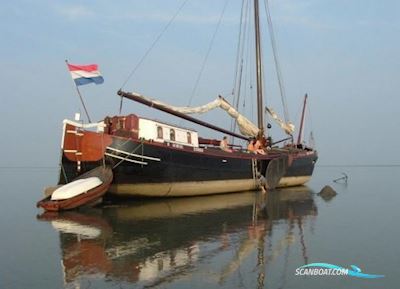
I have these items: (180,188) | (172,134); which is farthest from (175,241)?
(172,134)

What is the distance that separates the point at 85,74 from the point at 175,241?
12087mm

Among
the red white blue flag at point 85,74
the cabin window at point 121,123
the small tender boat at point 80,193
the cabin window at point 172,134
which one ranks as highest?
the red white blue flag at point 85,74

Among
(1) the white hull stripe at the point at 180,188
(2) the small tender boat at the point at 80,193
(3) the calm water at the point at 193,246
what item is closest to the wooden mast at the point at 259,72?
(1) the white hull stripe at the point at 180,188

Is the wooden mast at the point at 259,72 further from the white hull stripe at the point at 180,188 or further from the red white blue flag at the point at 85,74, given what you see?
the red white blue flag at the point at 85,74

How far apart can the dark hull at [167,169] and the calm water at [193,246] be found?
189 cm

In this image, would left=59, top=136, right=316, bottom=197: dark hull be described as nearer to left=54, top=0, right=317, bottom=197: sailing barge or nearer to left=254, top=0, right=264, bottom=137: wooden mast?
left=54, top=0, right=317, bottom=197: sailing barge

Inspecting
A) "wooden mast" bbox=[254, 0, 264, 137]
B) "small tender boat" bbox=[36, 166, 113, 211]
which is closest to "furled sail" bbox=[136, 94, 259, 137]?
"wooden mast" bbox=[254, 0, 264, 137]

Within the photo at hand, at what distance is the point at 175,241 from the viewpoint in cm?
1231

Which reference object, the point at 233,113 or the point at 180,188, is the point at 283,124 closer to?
the point at 233,113

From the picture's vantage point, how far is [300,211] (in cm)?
1948

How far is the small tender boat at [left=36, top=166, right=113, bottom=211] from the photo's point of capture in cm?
1802

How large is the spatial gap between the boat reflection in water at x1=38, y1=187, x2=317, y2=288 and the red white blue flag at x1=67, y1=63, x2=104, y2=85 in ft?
19.5

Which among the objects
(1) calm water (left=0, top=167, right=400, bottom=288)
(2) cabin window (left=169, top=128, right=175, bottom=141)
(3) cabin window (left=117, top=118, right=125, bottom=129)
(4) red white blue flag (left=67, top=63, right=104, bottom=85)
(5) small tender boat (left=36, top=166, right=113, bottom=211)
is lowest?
(1) calm water (left=0, top=167, right=400, bottom=288)

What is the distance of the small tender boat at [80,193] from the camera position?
59.1ft
